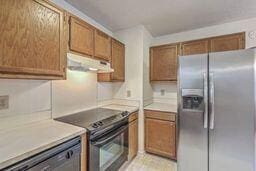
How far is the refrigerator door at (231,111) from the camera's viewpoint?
147 cm

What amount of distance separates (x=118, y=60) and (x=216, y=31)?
183 cm

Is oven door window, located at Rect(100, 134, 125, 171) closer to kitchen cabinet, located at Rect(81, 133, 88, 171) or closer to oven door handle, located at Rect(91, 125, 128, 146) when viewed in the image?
oven door handle, located at Rect(91, 125, 128, 146)

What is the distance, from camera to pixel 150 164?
222cm

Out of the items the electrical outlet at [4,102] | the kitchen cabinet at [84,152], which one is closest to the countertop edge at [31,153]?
the kitchen cabinet at [84,152]

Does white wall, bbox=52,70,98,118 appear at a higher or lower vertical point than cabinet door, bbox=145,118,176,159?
higher

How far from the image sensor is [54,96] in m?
1.68

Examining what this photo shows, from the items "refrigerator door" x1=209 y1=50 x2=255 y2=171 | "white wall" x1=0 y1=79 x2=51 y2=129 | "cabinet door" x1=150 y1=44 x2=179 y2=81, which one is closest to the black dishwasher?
"white wall" x1=0 y1=79 x2=51 y2=129

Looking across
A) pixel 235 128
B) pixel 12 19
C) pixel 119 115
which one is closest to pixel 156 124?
pixel 119 115

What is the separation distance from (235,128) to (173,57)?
58.8 inches

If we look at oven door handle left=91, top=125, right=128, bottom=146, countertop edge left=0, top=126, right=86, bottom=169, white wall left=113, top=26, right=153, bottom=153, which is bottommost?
oven door handle left=91, top=125, right=128, bottom=146

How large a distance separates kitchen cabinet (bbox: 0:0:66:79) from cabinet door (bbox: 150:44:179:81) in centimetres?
179

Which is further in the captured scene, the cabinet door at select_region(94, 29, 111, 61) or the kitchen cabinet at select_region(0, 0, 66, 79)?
the cabinet door at select_region(94, 29, 111, 61)

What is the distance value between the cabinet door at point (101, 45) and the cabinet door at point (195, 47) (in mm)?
1329

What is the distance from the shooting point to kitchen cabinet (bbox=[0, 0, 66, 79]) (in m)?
0.99
